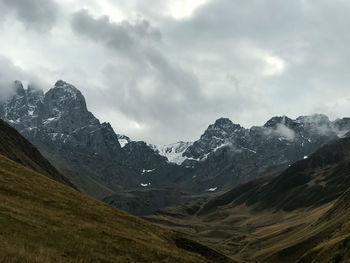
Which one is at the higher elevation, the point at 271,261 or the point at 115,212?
the point at 115,212

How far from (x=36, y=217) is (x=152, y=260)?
12.0 m

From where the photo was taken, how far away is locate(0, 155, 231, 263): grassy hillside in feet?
109

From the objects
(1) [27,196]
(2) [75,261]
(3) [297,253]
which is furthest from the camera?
(3) [297,253]

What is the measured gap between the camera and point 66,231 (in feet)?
Result: 138

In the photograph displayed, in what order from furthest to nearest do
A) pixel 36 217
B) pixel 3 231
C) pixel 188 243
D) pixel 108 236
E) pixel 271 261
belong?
pixel 271 261 → pixel 188 243 → pixel 108 236 → pixel 36 217 → pixel 3 231

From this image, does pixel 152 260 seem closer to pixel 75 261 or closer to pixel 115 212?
pixel 75 261

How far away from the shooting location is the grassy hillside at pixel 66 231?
1312 inches

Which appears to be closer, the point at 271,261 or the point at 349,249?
the point at 349,249

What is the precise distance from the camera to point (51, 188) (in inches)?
2532

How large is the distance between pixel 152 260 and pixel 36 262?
1955 centimetres

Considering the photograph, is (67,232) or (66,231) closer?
(67,232)

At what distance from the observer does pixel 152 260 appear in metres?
44.0

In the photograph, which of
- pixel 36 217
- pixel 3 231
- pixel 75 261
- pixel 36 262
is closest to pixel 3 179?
pixel 36 217

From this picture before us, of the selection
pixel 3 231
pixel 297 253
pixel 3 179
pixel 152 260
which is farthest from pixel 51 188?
pixel 297 253
